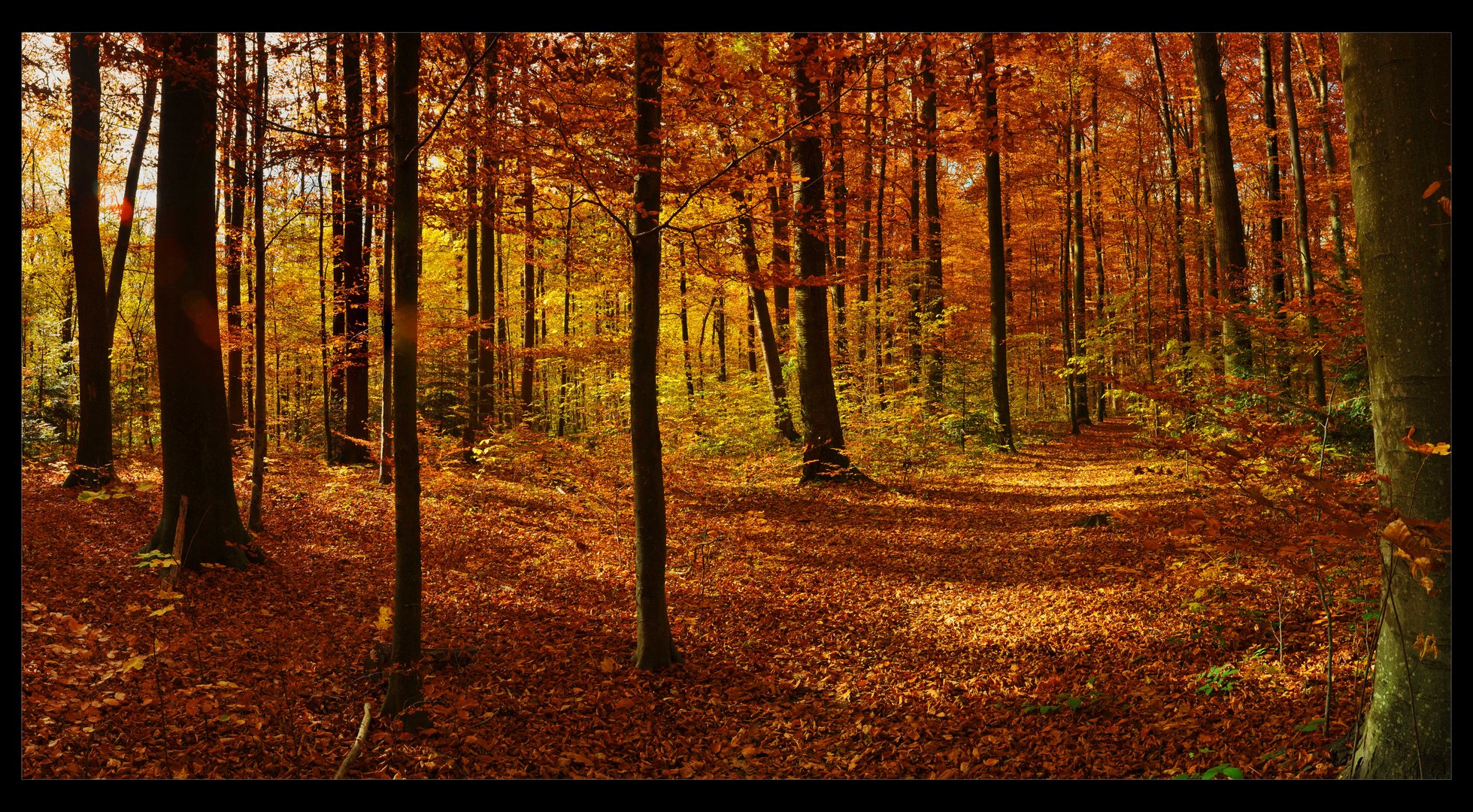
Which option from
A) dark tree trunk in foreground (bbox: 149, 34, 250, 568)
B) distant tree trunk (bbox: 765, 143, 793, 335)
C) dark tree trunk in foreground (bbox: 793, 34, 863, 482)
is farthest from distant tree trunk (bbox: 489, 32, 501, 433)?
dark tree trunk in foreground (bbox: 793, 34, 863, 482)

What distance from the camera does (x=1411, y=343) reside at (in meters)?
3.01

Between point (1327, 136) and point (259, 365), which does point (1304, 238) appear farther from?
point (259, 365)

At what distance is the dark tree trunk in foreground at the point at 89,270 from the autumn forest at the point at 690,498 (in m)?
0.05

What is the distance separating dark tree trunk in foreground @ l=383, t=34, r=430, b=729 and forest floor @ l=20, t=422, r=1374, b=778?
0.29 metres

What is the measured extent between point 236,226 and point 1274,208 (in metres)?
20.6

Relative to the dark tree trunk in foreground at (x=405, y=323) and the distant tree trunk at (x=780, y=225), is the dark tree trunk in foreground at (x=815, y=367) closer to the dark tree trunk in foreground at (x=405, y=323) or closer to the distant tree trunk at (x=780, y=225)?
the distant tree trunk at (x=780, y=225)

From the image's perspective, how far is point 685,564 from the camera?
8500mm

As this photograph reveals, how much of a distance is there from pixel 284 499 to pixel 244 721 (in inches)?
285

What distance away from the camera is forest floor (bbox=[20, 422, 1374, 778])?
4.25 meters


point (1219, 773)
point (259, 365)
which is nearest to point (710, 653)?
point (1219, 773)

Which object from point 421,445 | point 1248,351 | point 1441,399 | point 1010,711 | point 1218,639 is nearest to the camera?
point 1441,399

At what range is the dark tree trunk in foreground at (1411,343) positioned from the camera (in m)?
2.98

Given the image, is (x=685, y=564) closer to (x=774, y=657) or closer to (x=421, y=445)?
(x=774, y=657)
